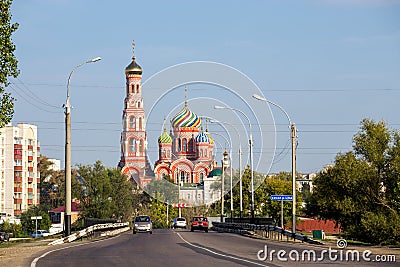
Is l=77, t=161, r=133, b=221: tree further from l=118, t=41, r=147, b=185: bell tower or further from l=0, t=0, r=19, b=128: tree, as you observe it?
l=0, t=0, r=19, b=128: tree

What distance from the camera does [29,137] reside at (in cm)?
13638

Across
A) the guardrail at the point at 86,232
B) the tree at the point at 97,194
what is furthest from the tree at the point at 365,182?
the tree at the point at 97,194

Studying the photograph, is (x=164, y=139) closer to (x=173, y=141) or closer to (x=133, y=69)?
(x=173, y=141)

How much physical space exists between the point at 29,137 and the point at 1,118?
4224 inches

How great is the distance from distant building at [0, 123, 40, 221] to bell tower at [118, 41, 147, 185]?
15.7 meters

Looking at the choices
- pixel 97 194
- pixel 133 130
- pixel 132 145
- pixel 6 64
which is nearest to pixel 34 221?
pixel 97 194

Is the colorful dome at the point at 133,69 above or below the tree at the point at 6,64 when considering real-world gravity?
above

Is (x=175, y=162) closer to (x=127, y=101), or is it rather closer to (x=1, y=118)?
(x=127, y=101)

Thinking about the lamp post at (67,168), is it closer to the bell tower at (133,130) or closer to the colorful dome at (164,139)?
the bell tower at (133,130)

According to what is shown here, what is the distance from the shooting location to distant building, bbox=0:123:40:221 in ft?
419

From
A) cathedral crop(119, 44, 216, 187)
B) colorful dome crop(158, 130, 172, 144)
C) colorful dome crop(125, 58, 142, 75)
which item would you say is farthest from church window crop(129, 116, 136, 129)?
colorful dome crop(158, 130, 172, 144)

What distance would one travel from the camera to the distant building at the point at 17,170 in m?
128

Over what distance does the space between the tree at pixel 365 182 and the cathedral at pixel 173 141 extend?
80.3 meters

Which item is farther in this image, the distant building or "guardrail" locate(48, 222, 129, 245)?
the distant building
